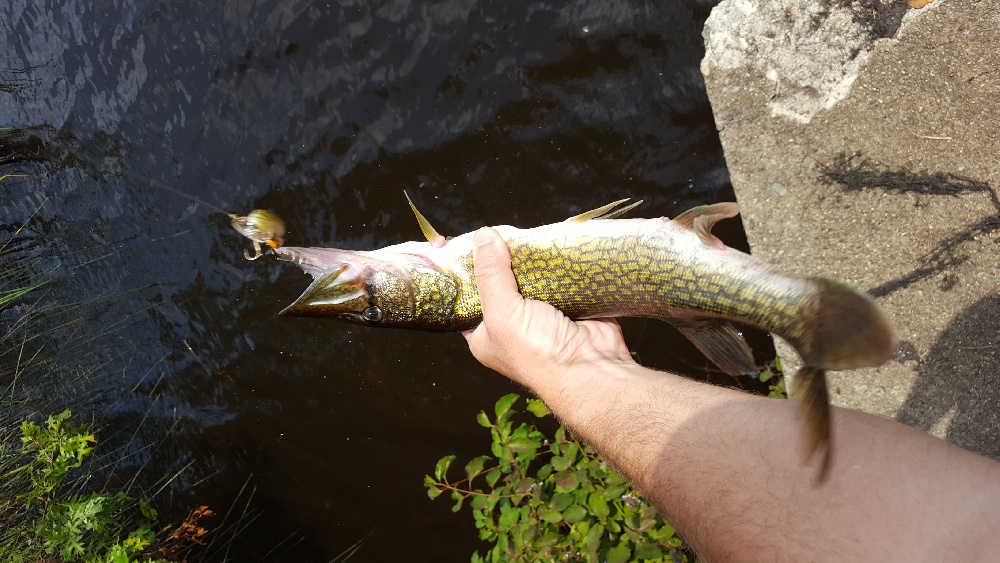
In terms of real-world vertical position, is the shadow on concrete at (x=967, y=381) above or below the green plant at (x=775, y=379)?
above

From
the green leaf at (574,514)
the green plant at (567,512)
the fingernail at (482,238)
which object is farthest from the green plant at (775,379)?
the fingernail at (482,238)

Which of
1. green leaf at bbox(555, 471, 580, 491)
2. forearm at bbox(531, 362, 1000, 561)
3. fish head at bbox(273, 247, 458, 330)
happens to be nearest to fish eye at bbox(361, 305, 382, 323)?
fish head at bbox(273, 247, 458, 330)

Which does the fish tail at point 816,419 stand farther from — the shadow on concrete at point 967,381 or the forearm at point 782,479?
the shadow on concrete at point 967,381

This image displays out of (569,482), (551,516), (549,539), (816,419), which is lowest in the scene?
(549,539)

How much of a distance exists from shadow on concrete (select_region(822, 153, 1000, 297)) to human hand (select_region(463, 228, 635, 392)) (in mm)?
1747

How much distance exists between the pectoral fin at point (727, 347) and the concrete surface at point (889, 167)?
1.38 m

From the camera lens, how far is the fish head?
2691mm

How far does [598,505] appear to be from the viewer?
3584 millimetres

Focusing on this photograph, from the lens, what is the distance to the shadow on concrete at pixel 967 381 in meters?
3.40

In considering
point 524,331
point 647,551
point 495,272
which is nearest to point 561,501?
point 647,551

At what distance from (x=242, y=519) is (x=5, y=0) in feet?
15.1

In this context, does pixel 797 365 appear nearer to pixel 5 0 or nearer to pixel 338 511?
pixel 338 511

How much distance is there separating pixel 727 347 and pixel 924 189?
67.1 inches

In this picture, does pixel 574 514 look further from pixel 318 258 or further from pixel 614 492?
pixel 318 258
